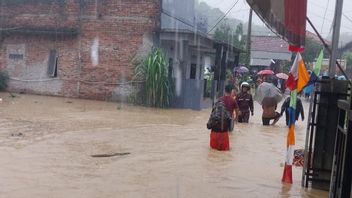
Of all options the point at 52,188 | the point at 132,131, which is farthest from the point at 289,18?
the point at 132,131

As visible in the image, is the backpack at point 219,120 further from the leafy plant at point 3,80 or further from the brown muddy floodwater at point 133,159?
the leafy plant at point 3,80

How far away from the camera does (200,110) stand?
1955 cm

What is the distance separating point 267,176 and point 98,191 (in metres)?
2.91

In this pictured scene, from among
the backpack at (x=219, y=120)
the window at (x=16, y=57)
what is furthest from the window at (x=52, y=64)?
the backpack at (x=219, y=120)

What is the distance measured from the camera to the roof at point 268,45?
A: 46222mm

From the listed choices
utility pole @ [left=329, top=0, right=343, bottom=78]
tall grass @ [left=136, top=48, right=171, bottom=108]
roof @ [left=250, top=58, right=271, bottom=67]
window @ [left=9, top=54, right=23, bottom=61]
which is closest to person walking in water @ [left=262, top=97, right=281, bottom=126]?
tall grass @ [left=136, top=48, right=171, bottom=108]

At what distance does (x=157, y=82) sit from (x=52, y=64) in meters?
5.87

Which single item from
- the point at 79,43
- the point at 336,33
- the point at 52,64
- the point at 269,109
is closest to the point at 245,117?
the point at 269,109

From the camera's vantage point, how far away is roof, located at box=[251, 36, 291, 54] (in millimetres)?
46222

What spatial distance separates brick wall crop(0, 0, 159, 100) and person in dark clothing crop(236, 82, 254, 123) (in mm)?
6444

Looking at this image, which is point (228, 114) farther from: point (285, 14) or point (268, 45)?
point (268, 45)

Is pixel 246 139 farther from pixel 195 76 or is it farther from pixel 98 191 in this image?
pixel 195 76

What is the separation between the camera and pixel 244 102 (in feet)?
48.9

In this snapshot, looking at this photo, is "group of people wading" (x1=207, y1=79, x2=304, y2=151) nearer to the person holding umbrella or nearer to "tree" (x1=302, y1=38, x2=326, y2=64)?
the person holding umbrella
